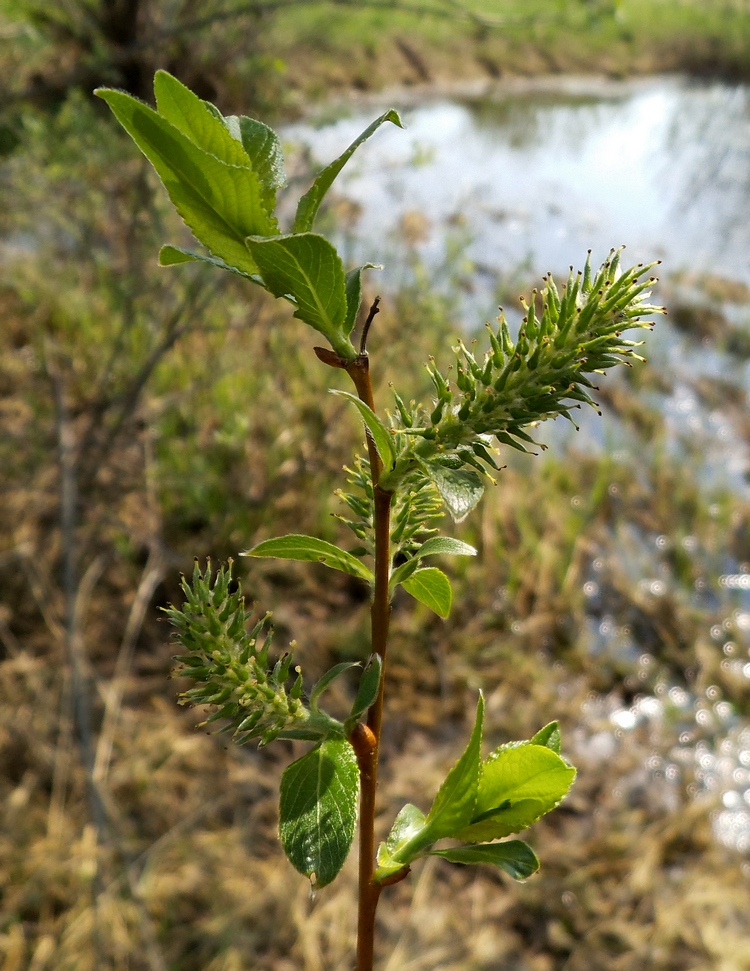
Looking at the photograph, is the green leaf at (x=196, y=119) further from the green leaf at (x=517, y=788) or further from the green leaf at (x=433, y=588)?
the green leaf at (x=517, y=788)

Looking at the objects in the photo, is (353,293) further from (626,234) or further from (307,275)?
(626,234)

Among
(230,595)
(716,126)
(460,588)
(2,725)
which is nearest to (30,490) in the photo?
(2,725)

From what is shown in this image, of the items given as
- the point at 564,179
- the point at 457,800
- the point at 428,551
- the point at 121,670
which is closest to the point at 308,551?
the point at 428,551

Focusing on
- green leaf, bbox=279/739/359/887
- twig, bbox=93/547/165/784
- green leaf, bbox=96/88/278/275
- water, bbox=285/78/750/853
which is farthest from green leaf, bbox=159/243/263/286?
water, bbox=285/78/750/853

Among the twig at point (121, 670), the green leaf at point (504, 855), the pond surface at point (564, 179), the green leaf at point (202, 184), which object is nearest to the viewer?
the green leaf at point (202, 184)

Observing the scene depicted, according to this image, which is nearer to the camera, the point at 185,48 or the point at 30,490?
the point at 30,490

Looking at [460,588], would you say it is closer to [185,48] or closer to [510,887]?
[510,887]

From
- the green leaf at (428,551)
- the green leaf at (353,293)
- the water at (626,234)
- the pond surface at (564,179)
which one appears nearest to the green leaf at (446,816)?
the green leaf at (428,551)
